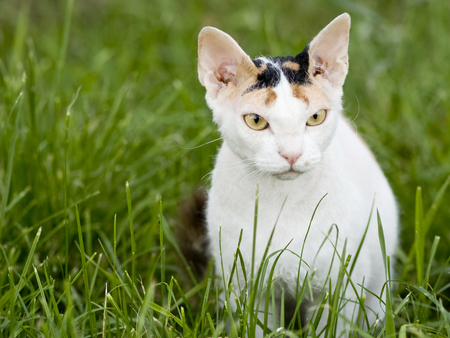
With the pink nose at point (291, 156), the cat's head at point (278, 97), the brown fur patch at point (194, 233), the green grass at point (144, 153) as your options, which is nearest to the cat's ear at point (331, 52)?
the cat's head at point (278, 97)

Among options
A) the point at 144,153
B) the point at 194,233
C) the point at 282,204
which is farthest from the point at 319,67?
the point at 144,153

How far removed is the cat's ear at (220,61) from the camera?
1757 millimetres

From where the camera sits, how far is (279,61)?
184 centimetres

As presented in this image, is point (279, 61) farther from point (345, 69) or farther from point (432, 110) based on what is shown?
point (432, 110)

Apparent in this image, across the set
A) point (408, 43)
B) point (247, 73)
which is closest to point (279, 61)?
point (247, 73)

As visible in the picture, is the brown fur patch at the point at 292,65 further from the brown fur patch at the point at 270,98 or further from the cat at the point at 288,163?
the brown fur patch at the point at 270,98

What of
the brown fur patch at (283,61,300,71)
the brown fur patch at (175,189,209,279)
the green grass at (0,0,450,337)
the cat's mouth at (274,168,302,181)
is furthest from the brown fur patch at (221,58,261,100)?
the brown fur patch at (175,189,209,279)

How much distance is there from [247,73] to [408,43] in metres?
3.13

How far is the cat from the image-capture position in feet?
5.47

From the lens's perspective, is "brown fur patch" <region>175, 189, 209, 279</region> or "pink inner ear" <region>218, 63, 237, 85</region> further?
"brown fur patch" <region>175, 189, 209, 279</region>

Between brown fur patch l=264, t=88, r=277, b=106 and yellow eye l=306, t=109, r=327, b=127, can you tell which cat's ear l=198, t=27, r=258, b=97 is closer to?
brown fur patch l=264, t=88, r=277, b=106

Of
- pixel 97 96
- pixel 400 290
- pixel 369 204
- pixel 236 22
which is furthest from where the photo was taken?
pixel 236 22

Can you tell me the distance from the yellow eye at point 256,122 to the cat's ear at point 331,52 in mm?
274

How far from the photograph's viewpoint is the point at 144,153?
10.5ft
